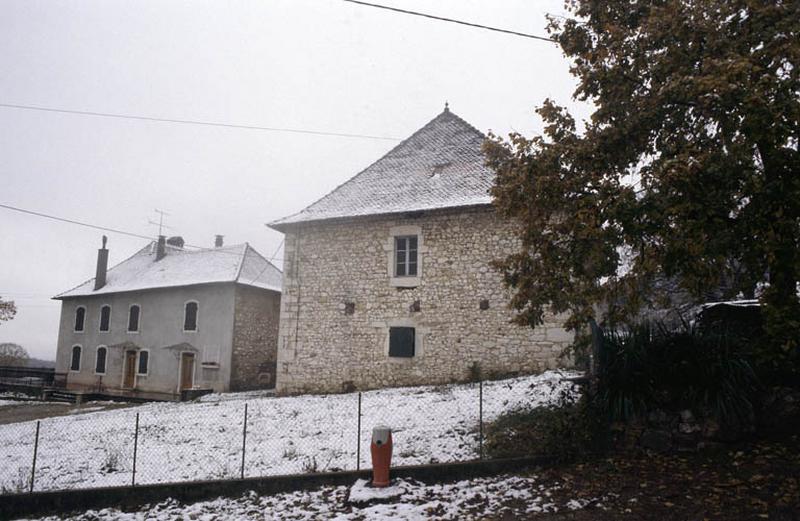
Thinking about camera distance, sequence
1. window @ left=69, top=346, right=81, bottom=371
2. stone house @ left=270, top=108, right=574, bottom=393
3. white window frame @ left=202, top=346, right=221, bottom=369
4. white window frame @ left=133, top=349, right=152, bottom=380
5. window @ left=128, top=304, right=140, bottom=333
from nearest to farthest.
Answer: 1. stone house @ left=270, top=108, right=574, bottom=393
2. white window frame @ left=202, top=346, right=221, bottom=369
3. white window frame @ left=133, top=349, right=152, bottom=380
4. window @ left=128, top=304, right=140, bottom=333
5. window @ left=69, top=346, right=81, bottom=371

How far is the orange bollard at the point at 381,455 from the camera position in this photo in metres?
6.72

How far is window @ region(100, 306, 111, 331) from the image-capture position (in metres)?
26.6

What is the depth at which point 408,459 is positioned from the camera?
7.74 m

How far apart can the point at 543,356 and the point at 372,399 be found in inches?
178

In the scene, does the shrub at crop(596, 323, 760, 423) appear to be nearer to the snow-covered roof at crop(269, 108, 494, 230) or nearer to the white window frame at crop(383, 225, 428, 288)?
the snow-covered roof at crop(269, 108, 494, 230)

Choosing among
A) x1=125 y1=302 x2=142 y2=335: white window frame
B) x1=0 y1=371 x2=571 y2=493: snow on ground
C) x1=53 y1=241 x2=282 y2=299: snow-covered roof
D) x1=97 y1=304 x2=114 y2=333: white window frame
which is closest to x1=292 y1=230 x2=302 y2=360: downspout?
x1=0 y1=371 x2=571 y2=493: snow on ground

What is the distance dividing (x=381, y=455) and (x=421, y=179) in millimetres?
10726

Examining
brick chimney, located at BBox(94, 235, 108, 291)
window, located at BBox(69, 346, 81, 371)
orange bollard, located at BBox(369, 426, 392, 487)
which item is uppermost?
brick chimney, located at BBox(94, 235, 108, 291)

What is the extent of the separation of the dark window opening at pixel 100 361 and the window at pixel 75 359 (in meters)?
1.62

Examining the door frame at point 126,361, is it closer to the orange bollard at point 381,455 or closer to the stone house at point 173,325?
the stone house at point 173,325

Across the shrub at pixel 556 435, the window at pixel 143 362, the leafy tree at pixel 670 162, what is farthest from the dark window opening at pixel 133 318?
the leafy tree at pixel 670 162

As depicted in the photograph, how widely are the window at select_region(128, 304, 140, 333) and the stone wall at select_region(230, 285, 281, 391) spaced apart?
6.49m

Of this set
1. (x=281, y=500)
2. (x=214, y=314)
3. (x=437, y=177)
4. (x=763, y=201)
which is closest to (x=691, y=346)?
(x=763, y=201)

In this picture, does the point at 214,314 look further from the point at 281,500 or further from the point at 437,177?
the point at 281,500
